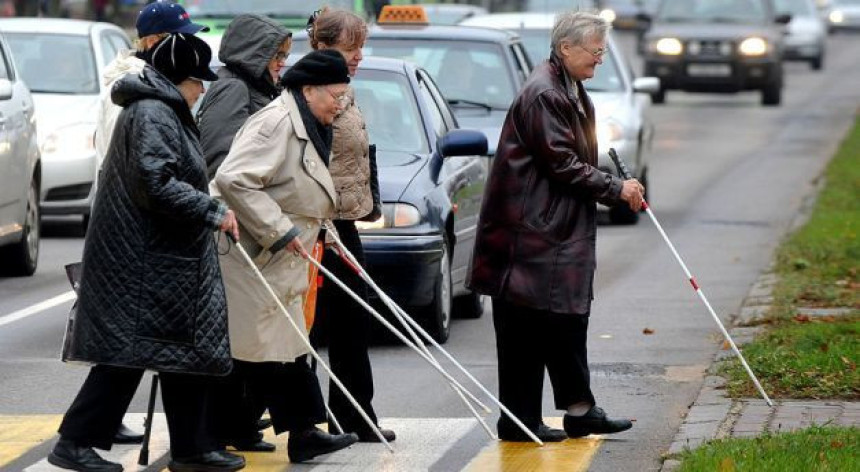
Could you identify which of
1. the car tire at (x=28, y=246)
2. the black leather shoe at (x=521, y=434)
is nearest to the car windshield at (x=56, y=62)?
the car tire at (x=28, y=246)

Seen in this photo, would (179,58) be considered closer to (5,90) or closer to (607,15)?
(5,90)

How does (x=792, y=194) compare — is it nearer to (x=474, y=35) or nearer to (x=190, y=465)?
(x=474, y=35)

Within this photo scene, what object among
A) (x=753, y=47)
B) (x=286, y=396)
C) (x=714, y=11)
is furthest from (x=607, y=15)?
(x=286, y=396)

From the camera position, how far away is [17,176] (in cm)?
1421

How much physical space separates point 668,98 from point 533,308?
31.6 meters

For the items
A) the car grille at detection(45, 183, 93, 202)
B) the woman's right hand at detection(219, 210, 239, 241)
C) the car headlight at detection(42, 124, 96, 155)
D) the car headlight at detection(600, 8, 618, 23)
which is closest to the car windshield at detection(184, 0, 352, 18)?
the car headlight at detection(600, 8, 618, 23)

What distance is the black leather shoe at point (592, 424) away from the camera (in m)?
8.64

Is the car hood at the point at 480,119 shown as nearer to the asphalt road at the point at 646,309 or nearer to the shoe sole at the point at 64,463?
the asphalt road at the point at 646,309

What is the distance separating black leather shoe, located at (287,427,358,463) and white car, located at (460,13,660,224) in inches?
388

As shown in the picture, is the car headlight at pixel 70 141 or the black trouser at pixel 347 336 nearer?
the black trouser at pixel 347 336

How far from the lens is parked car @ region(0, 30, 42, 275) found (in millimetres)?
13938

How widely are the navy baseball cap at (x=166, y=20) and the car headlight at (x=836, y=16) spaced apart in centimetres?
5541

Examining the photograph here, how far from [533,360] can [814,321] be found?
361cm

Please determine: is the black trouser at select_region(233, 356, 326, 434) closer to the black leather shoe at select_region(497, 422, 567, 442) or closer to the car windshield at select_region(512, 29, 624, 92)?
the black leather shoe at select_region(497, 422, 567, 442)
